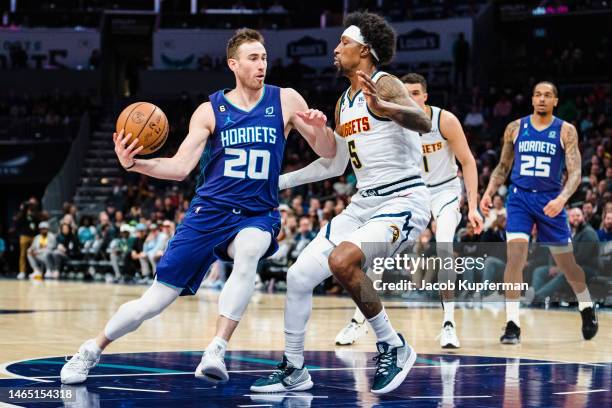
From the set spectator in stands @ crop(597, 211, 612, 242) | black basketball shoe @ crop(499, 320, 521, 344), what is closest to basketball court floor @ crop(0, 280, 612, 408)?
black basketball shoe @ crop(499, 320, 521, 344)

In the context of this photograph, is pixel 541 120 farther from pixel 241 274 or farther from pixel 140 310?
pixel 140 310

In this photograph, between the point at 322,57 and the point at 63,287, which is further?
the point at 322,57

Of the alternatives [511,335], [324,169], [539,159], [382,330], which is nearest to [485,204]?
[539,159]

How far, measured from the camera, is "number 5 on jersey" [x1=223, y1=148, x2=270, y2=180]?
7.10 metres

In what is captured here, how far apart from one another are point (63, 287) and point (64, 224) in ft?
16.7

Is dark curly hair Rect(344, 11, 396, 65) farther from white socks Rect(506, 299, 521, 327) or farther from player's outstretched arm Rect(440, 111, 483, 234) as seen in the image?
white socks Rect(506, 299, 521, 327)

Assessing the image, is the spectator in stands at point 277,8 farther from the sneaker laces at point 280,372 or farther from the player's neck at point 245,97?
the sneaker laces at point 280,372

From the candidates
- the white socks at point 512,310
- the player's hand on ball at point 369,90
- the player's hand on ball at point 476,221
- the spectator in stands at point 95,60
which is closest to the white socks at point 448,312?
the white socks at point 512,310

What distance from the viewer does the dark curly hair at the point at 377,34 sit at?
281 inches

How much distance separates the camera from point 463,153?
9992 millimetres

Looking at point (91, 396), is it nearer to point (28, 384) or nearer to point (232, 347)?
point (28, 384)

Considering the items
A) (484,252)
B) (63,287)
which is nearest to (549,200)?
(484,252)

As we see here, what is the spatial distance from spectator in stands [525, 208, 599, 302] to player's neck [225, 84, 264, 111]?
825 cm

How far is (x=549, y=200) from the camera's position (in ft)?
35.2
